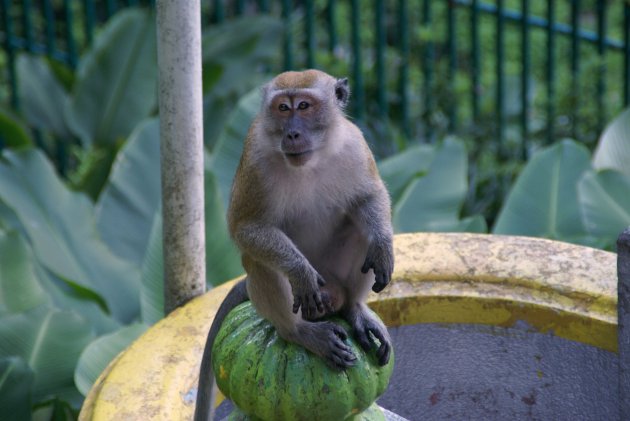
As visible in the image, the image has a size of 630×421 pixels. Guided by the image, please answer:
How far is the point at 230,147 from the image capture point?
4633 millimetres

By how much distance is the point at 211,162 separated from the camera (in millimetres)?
4699

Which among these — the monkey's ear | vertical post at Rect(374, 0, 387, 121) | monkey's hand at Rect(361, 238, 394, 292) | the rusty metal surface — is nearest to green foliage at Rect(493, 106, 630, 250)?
the rusty metal surface

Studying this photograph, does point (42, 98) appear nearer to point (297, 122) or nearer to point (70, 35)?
point (70, 35)

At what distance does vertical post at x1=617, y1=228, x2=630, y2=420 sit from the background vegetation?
136 cm

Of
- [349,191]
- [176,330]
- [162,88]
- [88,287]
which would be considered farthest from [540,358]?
[88,287]

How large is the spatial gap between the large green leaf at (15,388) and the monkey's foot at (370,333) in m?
1.38

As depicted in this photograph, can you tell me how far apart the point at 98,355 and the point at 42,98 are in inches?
133

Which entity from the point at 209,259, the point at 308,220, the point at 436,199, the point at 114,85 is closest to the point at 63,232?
the point at 209,259

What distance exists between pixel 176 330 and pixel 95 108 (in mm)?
3623

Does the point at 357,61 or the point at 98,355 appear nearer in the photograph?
the point at 98,355

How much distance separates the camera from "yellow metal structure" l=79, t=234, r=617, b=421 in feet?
7.80

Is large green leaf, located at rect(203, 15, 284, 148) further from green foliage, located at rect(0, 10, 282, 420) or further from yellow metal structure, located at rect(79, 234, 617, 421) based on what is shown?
yellow metal structure, located at rect(79, 234, 617, 421)

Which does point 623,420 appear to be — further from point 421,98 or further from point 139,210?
point 421,98

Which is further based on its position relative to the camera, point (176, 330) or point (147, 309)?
point (147, 309)
